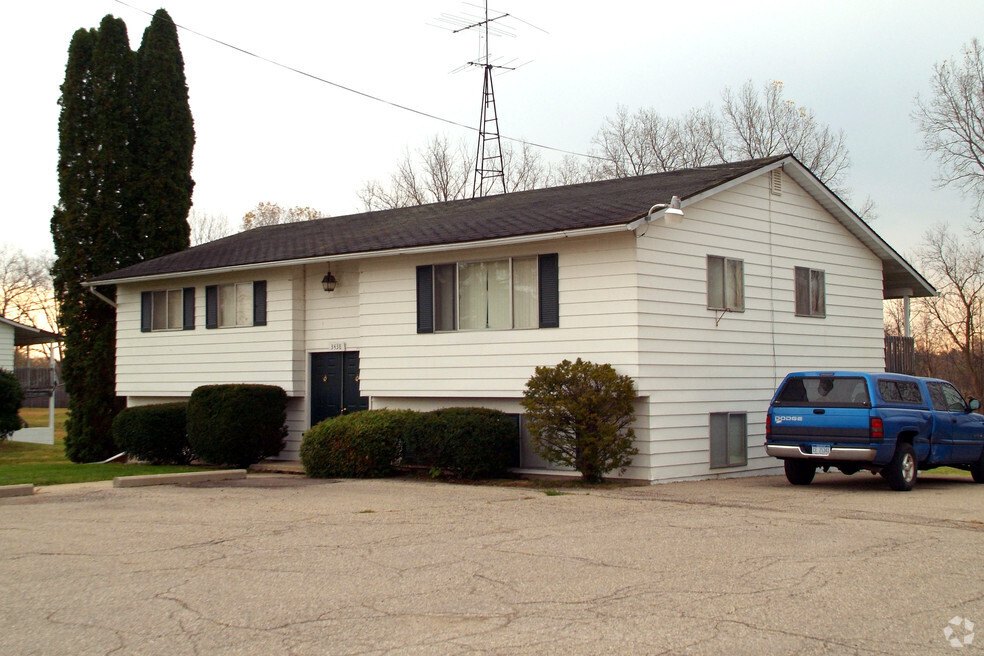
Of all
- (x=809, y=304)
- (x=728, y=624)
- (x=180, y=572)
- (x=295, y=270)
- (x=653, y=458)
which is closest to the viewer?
(x=728, y=624)

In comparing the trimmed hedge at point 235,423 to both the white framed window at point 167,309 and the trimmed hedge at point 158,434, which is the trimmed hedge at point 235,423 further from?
the white framed window at point 167,309

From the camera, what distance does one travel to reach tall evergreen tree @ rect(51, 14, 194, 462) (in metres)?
25.0

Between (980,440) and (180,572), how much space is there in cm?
1295

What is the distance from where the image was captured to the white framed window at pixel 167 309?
75.1 feet

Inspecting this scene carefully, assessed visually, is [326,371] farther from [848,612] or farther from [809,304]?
[848,612]

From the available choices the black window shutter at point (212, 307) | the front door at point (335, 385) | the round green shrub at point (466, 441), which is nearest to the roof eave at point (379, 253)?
the black window shutter at point (212, 307)

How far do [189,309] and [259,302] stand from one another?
2.29 meters

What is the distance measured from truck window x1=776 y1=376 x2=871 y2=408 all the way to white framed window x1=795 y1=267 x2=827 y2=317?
180 inches

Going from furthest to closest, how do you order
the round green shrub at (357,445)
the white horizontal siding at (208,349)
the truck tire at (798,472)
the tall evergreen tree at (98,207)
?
the tall evergreen tree at (98,207), the white horizontal siding at (208,349), the round green shrub at (357,445), the truck tire at (798,472)

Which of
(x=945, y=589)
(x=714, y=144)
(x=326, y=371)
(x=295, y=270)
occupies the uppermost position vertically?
(x=714, y=144)

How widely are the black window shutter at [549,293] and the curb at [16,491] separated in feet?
26.2

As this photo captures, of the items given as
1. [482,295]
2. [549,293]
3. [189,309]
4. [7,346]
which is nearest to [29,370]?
[7,346]

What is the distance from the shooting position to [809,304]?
19.5 metres

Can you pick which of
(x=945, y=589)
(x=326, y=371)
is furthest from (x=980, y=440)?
(x=326, y=371)
